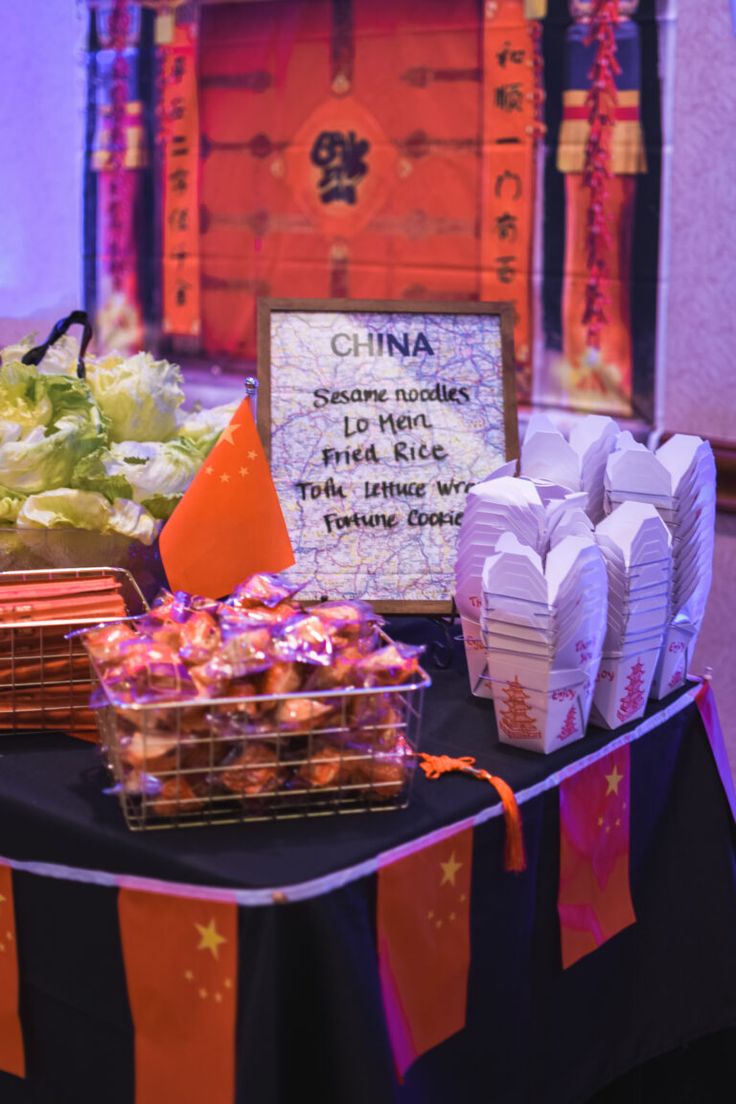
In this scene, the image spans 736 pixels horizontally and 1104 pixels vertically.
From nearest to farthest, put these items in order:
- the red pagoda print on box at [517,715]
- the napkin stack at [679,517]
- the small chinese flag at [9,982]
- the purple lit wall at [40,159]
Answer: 1. the small chinese flag at [9,982]
2. the red pagoda print on box at [517,715]
3. the napkin stack at [679,517]
4. the purple lit wall at [40,159]

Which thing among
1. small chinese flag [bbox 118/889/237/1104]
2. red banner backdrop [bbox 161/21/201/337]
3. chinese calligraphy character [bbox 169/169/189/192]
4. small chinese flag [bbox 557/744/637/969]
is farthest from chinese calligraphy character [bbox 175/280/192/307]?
small chinese flag [bbox 118/889/237/1104]

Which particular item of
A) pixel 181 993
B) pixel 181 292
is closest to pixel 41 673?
pixel 181 993

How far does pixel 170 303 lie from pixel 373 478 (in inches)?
76.9

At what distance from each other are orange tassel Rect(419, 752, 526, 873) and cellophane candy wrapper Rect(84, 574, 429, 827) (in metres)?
0.09

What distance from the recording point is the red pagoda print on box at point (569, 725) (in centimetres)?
126

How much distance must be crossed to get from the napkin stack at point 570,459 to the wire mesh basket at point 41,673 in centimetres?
65

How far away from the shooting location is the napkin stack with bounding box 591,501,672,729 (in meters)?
1.31

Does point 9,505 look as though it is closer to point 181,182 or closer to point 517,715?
point 517,715

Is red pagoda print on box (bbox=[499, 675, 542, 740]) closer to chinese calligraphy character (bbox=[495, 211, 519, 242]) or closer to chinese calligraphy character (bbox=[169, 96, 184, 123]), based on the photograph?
chinese calligraphy character (bbox=[495, 211, 519, 242])

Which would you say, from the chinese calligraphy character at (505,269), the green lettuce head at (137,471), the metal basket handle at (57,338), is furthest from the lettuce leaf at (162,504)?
the chinese calligraphy character at (505,269)

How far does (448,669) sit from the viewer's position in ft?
5.15

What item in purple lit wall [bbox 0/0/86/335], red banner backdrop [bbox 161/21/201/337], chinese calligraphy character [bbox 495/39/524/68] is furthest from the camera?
purple lit wall [bbox 0/0/86/335]

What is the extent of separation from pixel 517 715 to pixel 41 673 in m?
0.51

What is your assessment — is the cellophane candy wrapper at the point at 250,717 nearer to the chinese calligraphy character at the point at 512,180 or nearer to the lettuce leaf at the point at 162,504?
the lettuce leaf at the point at 162,504
